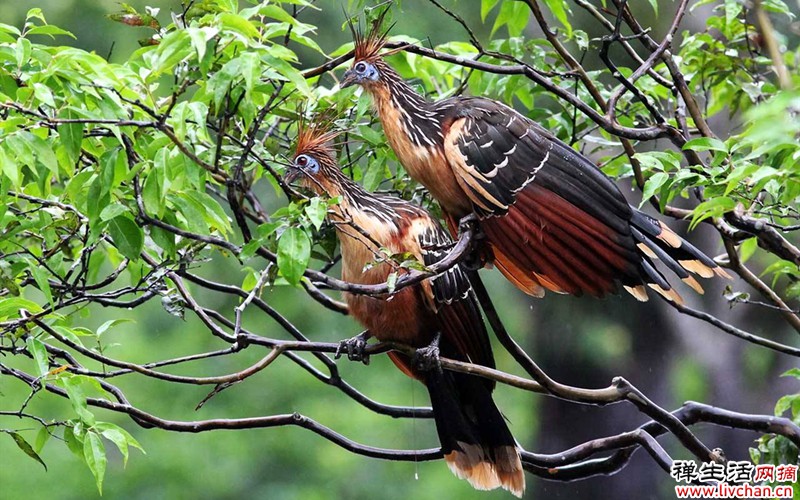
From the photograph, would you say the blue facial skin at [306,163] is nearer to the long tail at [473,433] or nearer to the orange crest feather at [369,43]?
the orange crest feather at [369,43]

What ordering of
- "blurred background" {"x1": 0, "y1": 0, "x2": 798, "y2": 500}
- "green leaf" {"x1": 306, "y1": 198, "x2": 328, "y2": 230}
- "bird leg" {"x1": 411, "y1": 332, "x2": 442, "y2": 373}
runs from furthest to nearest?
"blurred background" {"x1": 0, "y1": 0, "x2": 798, "y2": 500}, "bird leg" {"x1": 411, "y1": 332, "x2": 442, "y2": 373}, "green leaf" {"x1": 306, "y1": 198, "x2": 328, "y2": 230}

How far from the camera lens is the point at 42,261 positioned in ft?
6.68

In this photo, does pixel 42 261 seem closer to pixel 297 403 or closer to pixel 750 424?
pixel 750 424

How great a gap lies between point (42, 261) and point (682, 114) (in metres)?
1.41

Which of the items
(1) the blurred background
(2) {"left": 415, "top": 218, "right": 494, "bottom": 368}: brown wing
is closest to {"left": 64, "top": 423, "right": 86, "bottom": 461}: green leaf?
(2) {"left": 415, "top": 218, "right": 494, "bottom": 368}: brown wing

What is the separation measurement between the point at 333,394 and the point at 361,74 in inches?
142

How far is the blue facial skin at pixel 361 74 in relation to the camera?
7.15ft

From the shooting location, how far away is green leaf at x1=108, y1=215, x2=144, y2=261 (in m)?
1.80

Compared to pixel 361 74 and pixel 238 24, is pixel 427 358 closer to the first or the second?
pixel 361 74

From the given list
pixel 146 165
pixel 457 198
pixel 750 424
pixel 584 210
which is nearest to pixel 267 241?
pixel 146 165

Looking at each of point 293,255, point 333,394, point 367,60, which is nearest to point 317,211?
point 293,255

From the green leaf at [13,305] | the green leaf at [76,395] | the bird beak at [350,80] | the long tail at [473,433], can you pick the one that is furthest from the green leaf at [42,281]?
the long tail at [473,433]

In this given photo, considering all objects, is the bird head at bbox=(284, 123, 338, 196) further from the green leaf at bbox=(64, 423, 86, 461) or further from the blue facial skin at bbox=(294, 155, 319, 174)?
the green leaf at bbox=(64, 423, 86, 461)

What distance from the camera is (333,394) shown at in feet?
18.3
